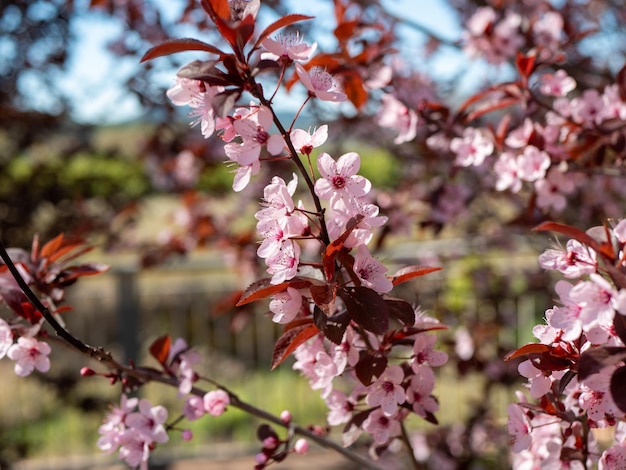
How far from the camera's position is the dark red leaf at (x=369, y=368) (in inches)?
36.2

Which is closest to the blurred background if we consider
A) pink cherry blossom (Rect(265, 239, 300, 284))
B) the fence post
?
the fence post

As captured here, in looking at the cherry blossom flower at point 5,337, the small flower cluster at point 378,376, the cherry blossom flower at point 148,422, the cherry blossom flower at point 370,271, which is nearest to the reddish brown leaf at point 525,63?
the small flower cluster at point 378,376

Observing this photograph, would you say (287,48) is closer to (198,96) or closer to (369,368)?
(198,96)

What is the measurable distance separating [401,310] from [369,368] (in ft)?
0.30

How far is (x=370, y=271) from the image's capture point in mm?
883

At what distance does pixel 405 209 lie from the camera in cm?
256

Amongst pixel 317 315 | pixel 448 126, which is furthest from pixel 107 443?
pixel 448 126

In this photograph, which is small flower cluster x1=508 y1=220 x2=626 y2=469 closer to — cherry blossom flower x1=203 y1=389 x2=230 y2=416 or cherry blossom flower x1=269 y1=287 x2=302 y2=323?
cherry blossom flower x1=269 y1=287 x2=302 y2=323

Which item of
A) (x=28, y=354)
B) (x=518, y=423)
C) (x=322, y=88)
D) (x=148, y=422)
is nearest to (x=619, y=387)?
(x=518, y=423)

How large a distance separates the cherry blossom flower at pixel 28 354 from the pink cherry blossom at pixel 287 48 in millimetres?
588

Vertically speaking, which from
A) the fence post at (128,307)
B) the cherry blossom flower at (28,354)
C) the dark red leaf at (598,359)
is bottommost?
the fence post at (128,307)

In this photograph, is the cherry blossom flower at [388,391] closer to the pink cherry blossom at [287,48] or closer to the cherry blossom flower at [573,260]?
the cherry blossom flower at [573,260]

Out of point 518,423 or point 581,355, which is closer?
point 581,355

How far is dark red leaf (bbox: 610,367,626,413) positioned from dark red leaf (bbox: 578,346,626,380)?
0.03 m
